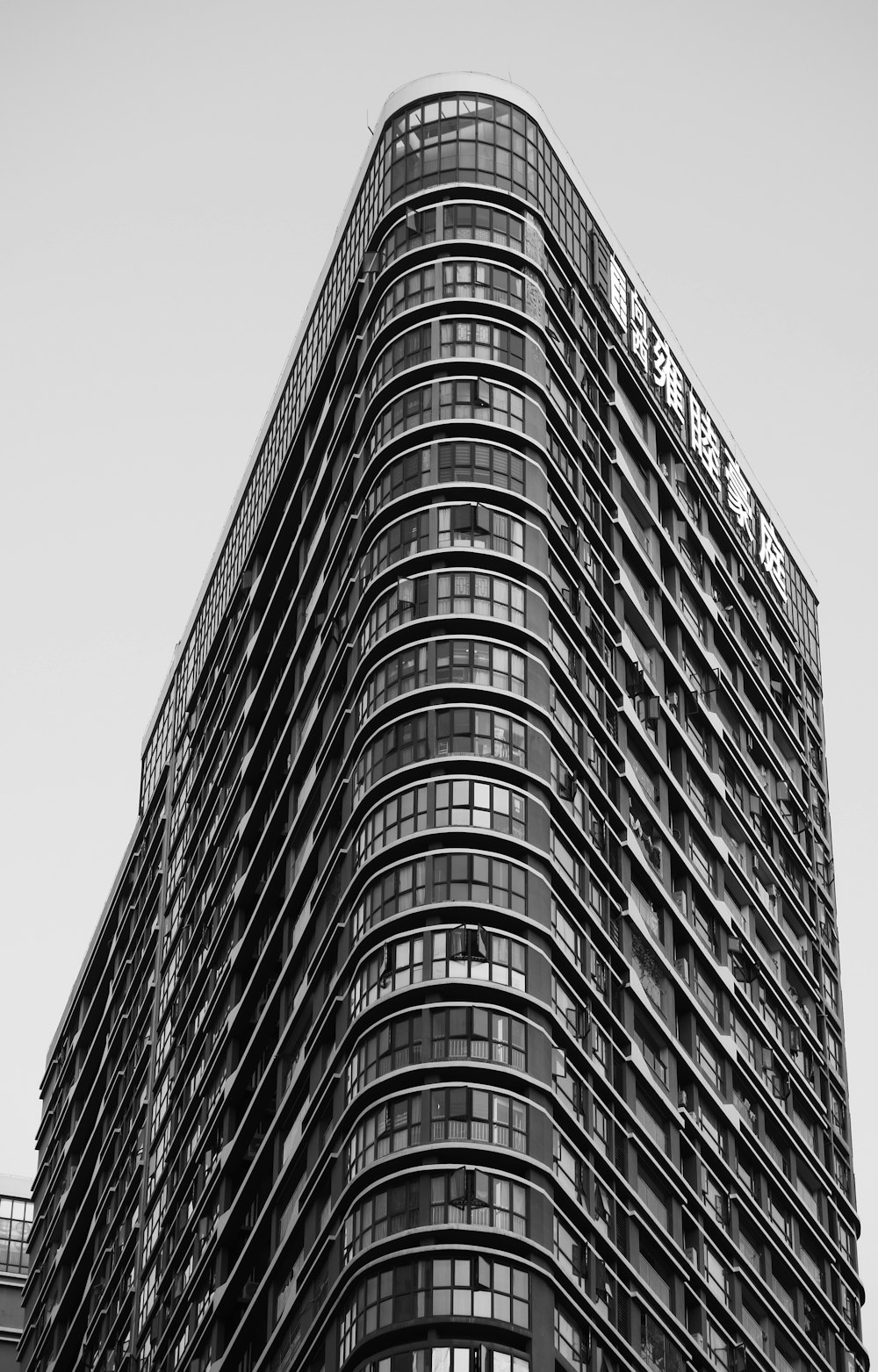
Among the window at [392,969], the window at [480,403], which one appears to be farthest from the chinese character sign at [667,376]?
the window at [392,969]

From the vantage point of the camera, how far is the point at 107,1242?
121312 millimetres

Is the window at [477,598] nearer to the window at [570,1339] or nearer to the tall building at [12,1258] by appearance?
the window at [570,1339]

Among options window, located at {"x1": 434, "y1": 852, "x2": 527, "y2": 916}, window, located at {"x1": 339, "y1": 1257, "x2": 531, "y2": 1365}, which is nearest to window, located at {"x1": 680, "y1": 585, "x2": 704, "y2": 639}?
window, located at {"x1": 434, "y1": 852, "x2": 527, "y2": 916}

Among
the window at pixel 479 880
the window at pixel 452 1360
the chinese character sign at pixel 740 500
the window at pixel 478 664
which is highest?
the chinese character sign at pixel 740 500

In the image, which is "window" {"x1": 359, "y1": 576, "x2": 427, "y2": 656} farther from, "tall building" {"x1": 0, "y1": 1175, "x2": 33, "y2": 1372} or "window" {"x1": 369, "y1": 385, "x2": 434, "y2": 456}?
"tall building" {"x1": 0, "y1": 1175, "x2": 33, "y2": 1372}

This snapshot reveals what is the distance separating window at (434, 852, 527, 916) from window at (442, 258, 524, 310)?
2303 cm

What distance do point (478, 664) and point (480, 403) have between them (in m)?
10.9

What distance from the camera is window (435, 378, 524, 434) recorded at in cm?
9462

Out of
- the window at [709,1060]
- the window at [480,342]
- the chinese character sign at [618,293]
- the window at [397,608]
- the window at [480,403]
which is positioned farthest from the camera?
A: the chinese character sign at [618,293]

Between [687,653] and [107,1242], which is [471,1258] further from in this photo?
[107,1242]

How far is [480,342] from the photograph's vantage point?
9656cm

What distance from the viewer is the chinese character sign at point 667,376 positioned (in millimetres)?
111700

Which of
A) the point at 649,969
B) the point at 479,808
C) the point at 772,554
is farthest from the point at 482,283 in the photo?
the point at 772,554

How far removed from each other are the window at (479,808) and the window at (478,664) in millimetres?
3879
